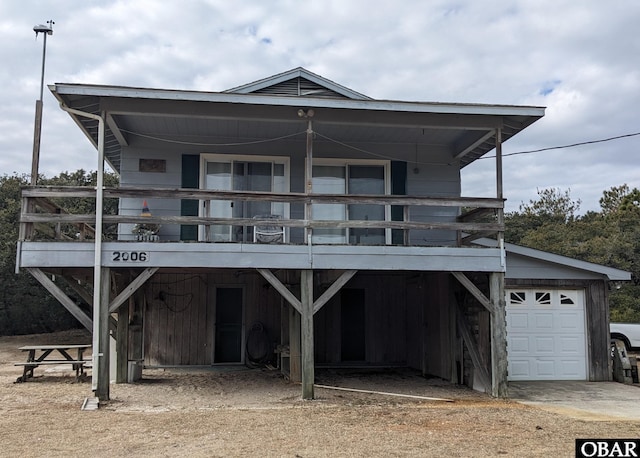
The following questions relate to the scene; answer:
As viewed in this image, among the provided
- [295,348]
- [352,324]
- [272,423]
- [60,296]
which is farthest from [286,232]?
[272,423]

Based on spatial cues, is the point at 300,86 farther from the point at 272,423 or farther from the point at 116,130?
the point at 272,423

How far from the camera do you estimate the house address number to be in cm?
809

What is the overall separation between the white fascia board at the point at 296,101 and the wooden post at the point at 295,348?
11.6 ft

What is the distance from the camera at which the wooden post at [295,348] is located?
9.86 m

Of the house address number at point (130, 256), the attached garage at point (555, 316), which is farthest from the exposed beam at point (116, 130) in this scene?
the attached garage at point (555, 316)

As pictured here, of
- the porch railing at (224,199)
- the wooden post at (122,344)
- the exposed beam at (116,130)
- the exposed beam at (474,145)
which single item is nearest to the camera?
the porch railing at (224,199)

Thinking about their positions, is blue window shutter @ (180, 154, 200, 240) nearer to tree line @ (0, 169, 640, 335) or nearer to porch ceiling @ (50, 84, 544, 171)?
porch ceiling @ (50, 84, 544, 171)

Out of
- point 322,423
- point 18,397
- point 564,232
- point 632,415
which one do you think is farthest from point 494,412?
point 564,232

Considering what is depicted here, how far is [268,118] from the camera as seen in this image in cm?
901

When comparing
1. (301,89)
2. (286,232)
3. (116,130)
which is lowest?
(286,232)

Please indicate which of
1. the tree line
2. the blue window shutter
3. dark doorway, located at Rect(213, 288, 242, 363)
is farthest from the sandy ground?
the tree line

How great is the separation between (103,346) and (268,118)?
13.4 feet

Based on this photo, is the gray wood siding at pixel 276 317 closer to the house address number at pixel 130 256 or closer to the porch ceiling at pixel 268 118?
the porch ceiling at pixel 268 118

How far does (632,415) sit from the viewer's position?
752cm
